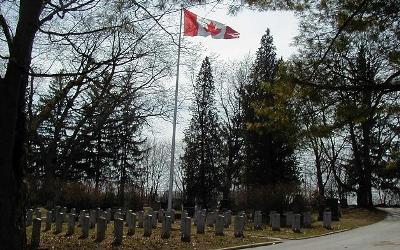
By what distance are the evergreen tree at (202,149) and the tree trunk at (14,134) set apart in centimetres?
3873

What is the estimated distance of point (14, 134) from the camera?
25.6 feet

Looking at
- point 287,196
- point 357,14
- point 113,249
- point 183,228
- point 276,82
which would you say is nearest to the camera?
point 357,14

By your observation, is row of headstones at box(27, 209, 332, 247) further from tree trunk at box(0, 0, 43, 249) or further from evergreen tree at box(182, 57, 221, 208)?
evergreen tree at box(182, 57, 221, 208)

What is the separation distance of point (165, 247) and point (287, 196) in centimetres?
1496

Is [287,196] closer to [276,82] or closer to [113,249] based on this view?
[113,249]

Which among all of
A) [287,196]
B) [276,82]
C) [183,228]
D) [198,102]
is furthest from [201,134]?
[276,82]

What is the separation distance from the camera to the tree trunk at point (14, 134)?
7.54 m

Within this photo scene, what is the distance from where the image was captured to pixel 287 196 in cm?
2791

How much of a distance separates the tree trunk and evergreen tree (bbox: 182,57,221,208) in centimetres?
3873

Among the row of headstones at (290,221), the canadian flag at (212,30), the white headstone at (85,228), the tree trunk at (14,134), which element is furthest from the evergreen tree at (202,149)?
the tree trunk at (14,134)

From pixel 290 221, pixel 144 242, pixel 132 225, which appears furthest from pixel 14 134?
pixel 290 221

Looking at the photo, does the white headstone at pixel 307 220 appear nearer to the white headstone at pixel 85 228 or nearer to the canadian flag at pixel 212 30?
the canadian flag at pixel 212 30

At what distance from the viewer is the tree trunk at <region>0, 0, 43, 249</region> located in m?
7.54

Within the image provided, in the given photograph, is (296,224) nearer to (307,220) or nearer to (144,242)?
(307,220)
